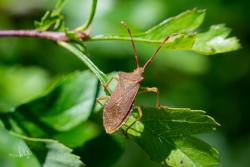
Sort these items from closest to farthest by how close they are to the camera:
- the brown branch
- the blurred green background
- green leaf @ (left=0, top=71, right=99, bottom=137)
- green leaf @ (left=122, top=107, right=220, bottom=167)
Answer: green leaf @ (left=122, top=107, right=220, bottom=167) → the brown branch → green leaf @ (left=0, top=71, right=99, bottom=137) → the blurred green background

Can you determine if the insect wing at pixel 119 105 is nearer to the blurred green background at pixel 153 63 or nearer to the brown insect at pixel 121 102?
the brown insect at pixel 121 102

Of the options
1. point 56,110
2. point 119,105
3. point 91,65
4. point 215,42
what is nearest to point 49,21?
point 91,65

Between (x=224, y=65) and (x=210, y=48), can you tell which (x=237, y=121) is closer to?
(x=224, y=65)

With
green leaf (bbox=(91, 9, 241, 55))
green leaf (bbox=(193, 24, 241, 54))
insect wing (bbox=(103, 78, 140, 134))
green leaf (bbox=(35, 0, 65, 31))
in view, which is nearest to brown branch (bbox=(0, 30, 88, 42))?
green leaf (bbox=(35, 0, 65, 31))

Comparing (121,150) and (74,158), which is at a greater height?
(74,158)

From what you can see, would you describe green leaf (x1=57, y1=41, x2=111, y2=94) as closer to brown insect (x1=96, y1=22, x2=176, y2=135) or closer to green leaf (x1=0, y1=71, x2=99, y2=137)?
brown insect (x1=96, y1=22, x2=176, y2=135)

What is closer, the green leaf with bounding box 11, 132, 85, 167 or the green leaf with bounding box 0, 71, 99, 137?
the green leaf with bounding box 11, 132, 85, 167

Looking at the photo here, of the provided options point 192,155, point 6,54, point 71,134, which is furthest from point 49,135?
point 6,54
